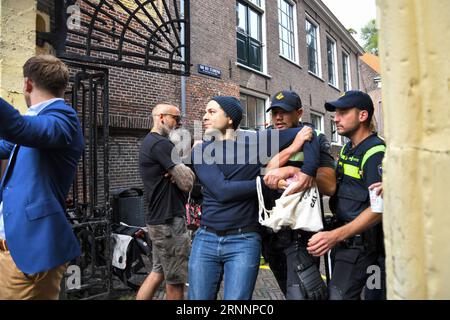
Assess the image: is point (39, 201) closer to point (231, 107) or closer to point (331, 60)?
point (231, 107)

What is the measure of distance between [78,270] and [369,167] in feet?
10.9

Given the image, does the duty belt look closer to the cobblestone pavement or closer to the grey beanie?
the grey beanie

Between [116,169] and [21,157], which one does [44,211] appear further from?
Result: [116,169]

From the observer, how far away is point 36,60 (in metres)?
1.97

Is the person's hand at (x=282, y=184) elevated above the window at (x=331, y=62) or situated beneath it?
situated beneath

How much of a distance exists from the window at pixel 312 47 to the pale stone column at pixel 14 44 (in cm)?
1398

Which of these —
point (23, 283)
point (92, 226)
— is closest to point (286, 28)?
point (92, 226)

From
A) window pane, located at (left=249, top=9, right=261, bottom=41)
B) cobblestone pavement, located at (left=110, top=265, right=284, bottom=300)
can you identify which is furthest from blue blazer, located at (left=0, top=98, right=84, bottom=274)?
window pane, located at (left=249, top=9, right=261, bottom=41)

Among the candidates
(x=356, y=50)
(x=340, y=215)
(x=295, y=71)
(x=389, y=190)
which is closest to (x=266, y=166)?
(x=340, y=215)

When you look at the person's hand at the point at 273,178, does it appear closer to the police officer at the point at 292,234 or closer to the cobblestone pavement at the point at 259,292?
the police officer at the point at 292,234

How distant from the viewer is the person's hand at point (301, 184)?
2.03m

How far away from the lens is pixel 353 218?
2.18 m

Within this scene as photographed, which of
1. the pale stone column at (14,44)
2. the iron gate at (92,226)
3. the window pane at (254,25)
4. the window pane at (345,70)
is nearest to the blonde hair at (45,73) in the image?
the pale stone column at (14,44)

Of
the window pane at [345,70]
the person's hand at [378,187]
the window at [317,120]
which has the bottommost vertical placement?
the person's hand at [378,187]
